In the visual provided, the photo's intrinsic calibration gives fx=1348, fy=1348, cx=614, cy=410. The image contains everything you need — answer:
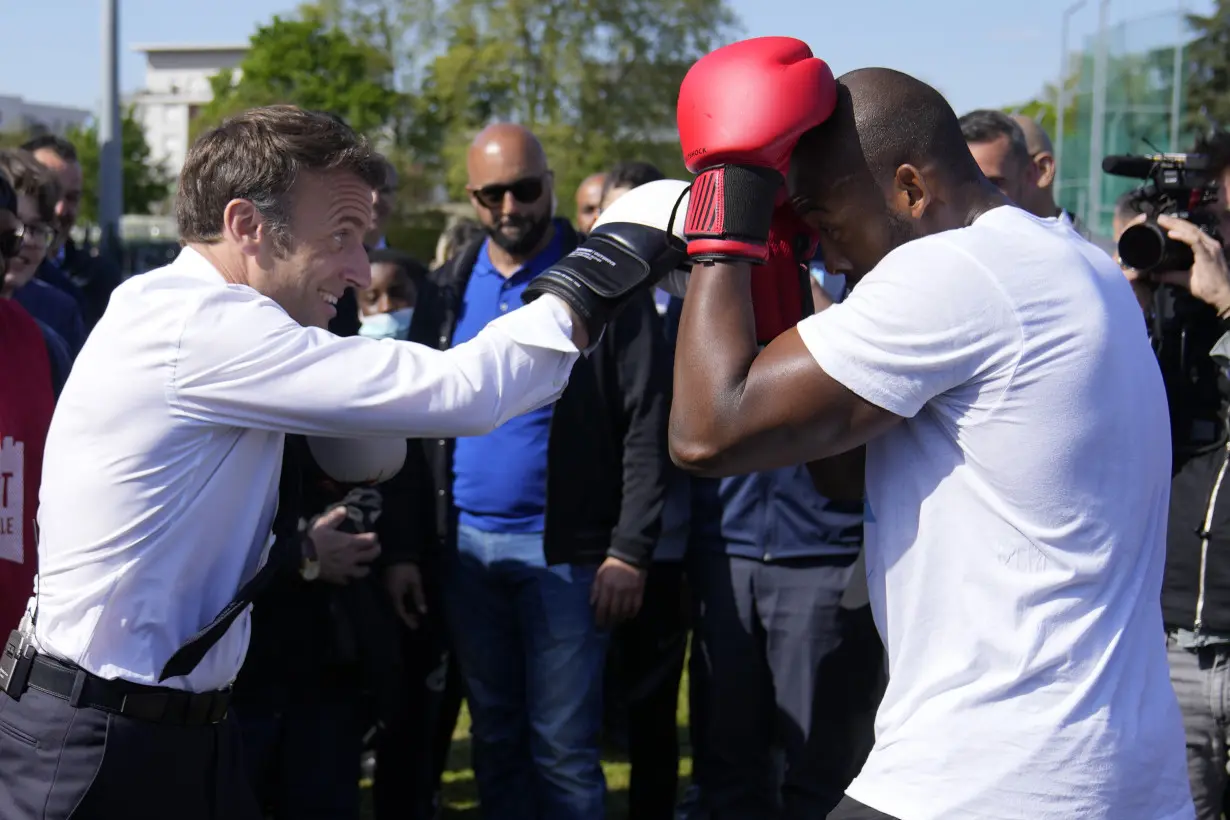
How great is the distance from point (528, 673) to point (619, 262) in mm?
2241

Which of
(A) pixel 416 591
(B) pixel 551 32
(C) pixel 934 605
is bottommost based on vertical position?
(A) pixel 416 591

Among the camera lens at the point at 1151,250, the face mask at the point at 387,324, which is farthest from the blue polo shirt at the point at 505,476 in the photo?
the camera lens at the point at 1151,250

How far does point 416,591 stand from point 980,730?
9.90 ft

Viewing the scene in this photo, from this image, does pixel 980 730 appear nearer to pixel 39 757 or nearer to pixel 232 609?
pixel 232 609

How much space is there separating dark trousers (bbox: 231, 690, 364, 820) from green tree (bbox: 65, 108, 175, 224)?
2074 inches

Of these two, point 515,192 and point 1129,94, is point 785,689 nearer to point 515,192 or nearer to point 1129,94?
point 515,192

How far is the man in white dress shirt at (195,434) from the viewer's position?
233 cm

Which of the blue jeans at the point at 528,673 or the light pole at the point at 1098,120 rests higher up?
the light pole at the point at 1098,120

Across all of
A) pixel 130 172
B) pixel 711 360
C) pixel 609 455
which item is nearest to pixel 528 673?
pixel 609 455

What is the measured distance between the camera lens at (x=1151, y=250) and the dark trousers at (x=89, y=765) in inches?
109

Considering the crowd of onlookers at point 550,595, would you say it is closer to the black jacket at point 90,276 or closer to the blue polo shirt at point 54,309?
the blue polo shirt at point 54,309

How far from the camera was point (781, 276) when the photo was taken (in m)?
2.31

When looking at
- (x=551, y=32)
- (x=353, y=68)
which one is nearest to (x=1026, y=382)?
(x=551, y=32)

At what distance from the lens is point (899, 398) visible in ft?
6.15
